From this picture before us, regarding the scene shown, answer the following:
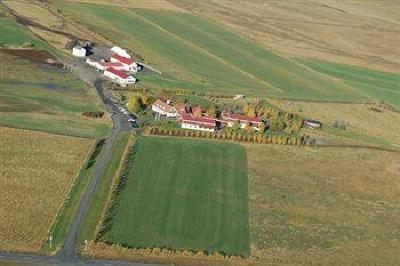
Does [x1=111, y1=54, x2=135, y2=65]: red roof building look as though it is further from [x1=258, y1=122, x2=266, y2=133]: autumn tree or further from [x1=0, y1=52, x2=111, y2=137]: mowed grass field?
[x1=258, y1=122, x2=266, y2=133]: autumn tree

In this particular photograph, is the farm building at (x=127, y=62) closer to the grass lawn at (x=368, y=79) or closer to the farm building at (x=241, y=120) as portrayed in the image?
the farm building at (x=241, y=120)

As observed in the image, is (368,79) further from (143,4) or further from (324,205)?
(143,4)

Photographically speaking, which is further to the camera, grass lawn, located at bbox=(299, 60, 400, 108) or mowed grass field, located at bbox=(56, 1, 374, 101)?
grass lawn, located at bbox=(299, 60, 400, 108)

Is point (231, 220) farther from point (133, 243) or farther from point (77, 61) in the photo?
point (77, 61)

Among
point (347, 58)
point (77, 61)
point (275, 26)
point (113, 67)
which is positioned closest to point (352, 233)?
point (113, 67)

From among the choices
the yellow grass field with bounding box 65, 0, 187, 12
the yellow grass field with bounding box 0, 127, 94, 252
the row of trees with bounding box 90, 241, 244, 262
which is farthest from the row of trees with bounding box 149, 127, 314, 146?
the yellow grass field with bounding box 65, 0, 187, 12

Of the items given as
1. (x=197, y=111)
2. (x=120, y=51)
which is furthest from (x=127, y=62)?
(x=197, y=111)
